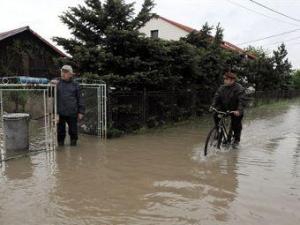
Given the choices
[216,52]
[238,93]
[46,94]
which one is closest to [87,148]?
[46,94]

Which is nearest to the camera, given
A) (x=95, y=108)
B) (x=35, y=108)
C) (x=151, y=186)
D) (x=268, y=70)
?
(x=151, y=186)

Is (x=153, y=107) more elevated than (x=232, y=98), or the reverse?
(x=232, y=98)

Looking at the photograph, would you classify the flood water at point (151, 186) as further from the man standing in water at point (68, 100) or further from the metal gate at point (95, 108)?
the metal gate at point (95, 108)

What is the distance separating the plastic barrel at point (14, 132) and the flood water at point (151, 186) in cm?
53

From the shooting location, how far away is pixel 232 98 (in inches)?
343

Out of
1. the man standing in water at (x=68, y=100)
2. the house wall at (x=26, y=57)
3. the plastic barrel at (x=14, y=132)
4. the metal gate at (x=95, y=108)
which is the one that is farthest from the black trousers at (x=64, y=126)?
the house wall at (x=26, y=57)

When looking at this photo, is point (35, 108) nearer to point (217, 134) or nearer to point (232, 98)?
point (217, 134)

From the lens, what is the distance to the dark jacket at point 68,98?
28.0 feet

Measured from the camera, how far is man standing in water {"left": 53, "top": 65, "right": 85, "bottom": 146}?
8.52 metres

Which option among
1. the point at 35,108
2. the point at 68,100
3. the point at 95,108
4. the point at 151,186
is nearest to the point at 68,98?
the point at 68,100

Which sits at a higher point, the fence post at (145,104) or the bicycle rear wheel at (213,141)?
the fence post at (145,104)

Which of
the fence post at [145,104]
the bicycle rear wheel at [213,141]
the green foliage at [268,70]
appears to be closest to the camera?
the bicycle rear wheel at [213,141]

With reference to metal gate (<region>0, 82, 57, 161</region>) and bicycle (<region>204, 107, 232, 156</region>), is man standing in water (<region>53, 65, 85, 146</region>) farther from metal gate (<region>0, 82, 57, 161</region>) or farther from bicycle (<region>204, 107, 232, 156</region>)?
bicycle (<region>204, 107, 232, 156</region>)

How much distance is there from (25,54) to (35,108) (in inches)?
341
